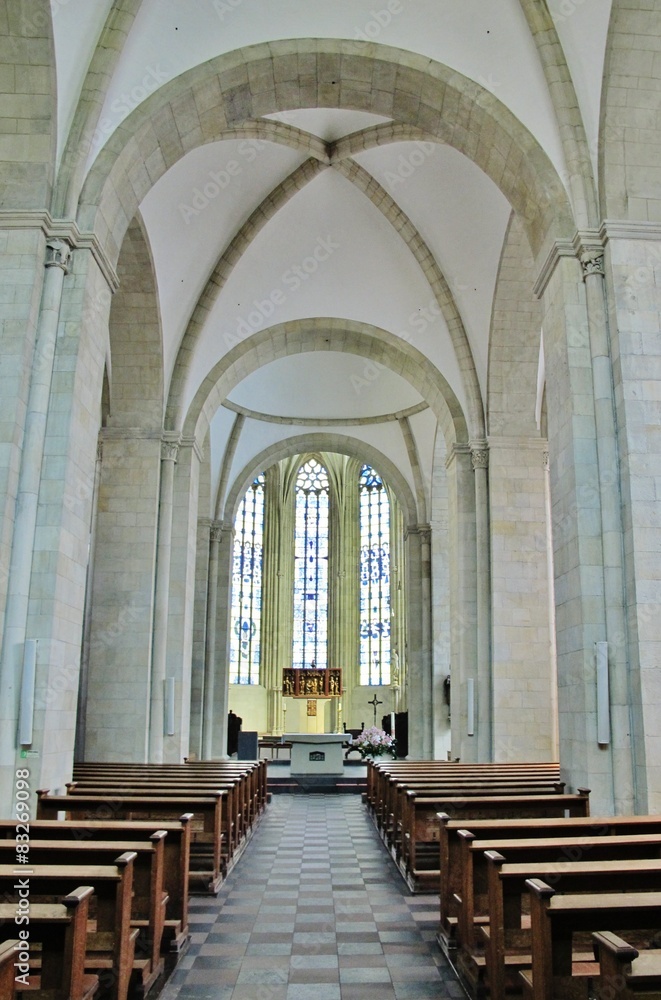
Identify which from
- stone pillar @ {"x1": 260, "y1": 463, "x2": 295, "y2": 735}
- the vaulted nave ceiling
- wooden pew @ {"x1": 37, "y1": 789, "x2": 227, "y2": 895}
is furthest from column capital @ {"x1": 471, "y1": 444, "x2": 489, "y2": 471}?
stone pillar @ {"x1": 260, "y1": 463, "x2": 295, "y2": 735}

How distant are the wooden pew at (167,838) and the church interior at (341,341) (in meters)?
2.18

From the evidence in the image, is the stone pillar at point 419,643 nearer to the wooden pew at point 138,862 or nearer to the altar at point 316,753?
the altar at point 316,753

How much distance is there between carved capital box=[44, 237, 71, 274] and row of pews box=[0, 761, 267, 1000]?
4836 millimetres

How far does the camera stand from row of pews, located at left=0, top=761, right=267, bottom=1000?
10.7ft

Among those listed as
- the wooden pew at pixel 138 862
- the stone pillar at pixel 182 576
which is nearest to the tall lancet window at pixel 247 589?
the stone pillar at pixel 182 576

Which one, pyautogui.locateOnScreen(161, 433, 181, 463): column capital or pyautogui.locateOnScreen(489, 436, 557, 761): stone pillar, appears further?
pyautogui.locateOnScreen(161, 433, 181, 463): column capital

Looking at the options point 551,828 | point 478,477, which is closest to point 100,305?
point 551,828

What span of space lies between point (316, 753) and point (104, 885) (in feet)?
48.9

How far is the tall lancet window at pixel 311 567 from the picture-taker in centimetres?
3053

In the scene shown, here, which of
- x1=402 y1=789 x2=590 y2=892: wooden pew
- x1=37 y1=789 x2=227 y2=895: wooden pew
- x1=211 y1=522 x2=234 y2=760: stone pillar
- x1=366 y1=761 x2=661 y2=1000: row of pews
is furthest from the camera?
x1=211 y1=522 x2=234 y2=760: stone pillar

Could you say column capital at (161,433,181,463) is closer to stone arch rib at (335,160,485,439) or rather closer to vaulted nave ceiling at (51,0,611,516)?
vaulted nave ceiling at (51,0,611,516)

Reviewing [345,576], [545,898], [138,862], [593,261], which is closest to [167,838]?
[138,862]

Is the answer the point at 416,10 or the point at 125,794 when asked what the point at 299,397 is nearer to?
the point at 416,10

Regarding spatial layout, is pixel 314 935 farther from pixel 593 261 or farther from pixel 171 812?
pixel 593 261
